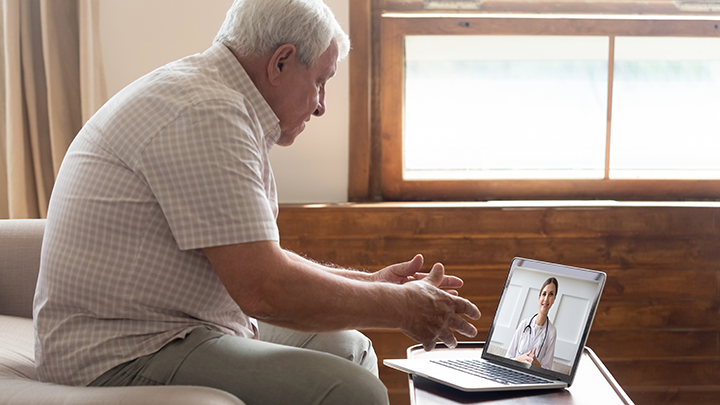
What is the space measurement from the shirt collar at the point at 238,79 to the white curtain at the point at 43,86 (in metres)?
1.08

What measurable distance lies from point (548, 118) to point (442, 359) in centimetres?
120

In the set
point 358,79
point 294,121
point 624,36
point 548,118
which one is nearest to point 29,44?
point 358,79

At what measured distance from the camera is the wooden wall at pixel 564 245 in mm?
1795

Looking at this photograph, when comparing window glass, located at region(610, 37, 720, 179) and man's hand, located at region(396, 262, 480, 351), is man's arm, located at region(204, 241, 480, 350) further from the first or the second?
window glass, located at region(610, 37, 720, 179)

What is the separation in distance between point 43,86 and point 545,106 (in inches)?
70.3

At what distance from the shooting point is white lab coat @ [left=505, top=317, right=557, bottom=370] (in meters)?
1.03

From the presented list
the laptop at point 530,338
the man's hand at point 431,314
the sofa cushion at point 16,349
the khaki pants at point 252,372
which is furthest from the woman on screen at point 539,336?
the sofa cushion at point 16,349

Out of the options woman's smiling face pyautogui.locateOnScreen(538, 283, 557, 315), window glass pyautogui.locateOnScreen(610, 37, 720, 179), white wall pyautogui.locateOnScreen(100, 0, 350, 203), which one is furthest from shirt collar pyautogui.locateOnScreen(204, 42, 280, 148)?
window glass pyautogui.locateOnScreen(610, 37, 720, 179)

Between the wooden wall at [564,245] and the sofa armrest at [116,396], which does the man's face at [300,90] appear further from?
→ the wooden wall at [564,245]

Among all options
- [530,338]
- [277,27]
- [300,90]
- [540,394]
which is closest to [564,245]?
[530,338]

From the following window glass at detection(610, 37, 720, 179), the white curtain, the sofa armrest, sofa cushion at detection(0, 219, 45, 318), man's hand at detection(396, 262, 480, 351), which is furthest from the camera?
window glass at detection(610, 37, 720, 179)

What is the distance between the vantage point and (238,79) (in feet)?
3.10

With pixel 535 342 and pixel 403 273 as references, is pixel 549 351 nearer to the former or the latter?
pixel 535 342

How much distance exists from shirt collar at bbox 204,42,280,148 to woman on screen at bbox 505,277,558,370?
0.64 metres
